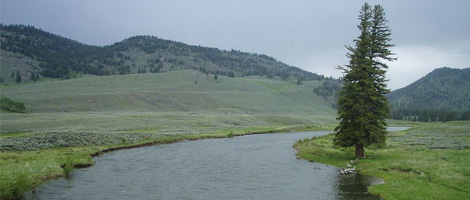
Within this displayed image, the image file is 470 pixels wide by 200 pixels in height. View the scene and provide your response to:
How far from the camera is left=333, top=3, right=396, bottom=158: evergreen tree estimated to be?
134 feet

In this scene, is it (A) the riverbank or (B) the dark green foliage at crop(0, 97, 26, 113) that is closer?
(A) the riverbank

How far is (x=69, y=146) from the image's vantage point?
178ft

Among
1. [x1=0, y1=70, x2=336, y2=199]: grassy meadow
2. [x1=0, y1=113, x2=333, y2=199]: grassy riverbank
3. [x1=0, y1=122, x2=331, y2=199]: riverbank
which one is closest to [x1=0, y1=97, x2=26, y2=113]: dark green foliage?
[x1=0, y1=70, x2=336, y2=199]: grassy meadow

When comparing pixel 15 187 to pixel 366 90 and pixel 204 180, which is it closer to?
pixel 204 180

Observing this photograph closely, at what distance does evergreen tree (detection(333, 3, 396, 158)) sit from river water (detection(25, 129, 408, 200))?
6020 mm

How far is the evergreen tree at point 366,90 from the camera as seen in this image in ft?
134

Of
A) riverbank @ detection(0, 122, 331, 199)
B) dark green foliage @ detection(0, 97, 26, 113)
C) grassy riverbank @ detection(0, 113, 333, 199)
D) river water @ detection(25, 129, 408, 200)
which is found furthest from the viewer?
dark green foliage @ detection(0, 97, 26, 113)

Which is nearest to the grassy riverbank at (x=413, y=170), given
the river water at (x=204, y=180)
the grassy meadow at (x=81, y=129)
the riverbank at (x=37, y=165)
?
the river water at (x=204, y=180)

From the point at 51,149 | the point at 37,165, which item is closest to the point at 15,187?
the point at 37,165

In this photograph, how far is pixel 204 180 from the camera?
33.4 m

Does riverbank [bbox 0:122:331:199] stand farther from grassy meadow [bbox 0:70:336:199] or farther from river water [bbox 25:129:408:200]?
river water [bbox 25:129:408:200]

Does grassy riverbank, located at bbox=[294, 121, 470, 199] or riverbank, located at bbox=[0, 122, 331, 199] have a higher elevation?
grassy riverbank, located at bbox=[294, 121, 470, 199]

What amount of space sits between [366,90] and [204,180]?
918 inches

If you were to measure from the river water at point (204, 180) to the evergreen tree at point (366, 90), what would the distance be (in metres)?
6.02
